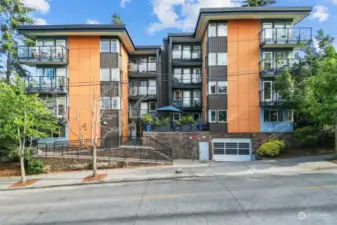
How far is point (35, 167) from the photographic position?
1606cm

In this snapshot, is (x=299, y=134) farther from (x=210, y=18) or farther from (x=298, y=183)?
(x=210, y=18)

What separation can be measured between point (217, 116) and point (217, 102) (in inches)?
48.3

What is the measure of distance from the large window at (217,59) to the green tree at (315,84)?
4742 mm

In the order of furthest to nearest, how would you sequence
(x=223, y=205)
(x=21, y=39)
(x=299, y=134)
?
(x=21, y=39)
(x=299, y=134)
(x=223, y=205)

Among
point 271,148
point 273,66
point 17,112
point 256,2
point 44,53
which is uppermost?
point 256,2

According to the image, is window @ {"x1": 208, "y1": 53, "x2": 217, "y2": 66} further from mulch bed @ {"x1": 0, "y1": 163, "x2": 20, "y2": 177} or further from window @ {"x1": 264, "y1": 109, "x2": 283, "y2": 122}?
mulch bed @ {"x1": 0, "y1": 163, "x2": 20, "y2": 177}

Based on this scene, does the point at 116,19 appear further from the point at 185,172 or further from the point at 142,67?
the point at 185,172

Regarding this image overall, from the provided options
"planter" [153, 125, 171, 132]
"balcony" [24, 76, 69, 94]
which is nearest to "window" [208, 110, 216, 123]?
"planter" [153, 125, 171, 132]

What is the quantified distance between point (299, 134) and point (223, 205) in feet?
44.2

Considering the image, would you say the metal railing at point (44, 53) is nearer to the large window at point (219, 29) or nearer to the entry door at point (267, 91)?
the large window at point (219, 29)

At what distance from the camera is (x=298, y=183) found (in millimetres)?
10117

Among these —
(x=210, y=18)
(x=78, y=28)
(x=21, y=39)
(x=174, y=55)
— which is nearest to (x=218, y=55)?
Result: (x=210, y=18)

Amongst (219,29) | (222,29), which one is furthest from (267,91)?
(219,29)

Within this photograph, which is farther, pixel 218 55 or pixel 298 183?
pixel 218 55
